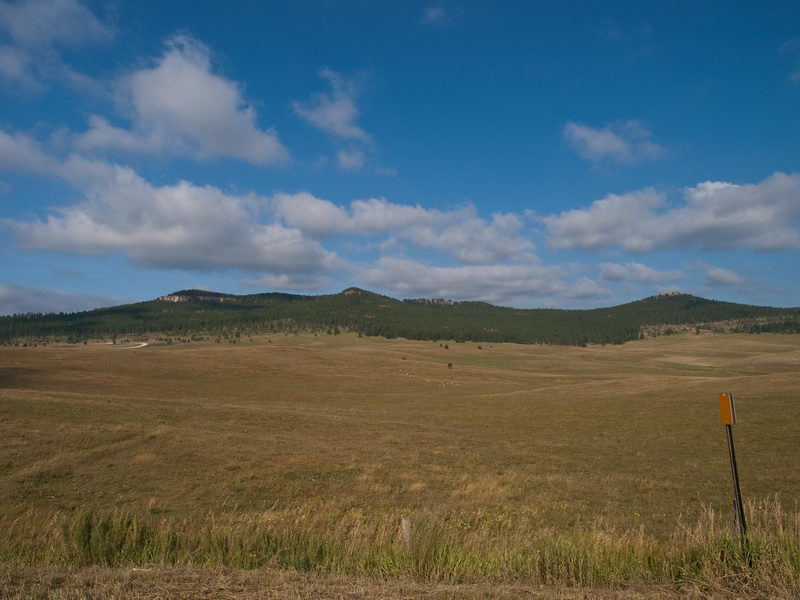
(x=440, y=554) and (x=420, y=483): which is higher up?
(x=440, y=554)

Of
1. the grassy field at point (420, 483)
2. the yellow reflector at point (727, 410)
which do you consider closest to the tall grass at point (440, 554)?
the grassy field at point (420, 483)

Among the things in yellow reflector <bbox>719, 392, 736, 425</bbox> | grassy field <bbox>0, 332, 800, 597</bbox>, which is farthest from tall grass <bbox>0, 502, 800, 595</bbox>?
yellow reflector <bbox>719, 392, 736, 425</bbox>

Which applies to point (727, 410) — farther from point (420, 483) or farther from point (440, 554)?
point (420, 483)

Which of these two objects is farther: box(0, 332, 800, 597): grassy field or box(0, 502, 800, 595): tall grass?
box(0, 332, 800, 597): grassy field

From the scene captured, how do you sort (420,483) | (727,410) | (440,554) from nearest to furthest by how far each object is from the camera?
(440,554) < (727,410) < (420,483)

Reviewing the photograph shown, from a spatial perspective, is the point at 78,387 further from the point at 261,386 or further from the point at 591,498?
the point at 591,498

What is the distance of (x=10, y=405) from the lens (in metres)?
29.5

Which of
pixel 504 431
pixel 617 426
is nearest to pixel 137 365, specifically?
pixel 504 431

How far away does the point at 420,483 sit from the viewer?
18.8 m

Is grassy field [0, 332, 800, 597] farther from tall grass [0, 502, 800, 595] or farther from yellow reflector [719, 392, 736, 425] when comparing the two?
yellow reflector [719, 392, 736, 425]

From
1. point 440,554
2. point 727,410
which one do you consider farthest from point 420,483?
point 727,410

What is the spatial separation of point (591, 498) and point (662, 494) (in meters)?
2.55

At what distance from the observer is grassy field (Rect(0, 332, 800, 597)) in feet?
25.0

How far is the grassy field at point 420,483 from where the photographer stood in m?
7.63
